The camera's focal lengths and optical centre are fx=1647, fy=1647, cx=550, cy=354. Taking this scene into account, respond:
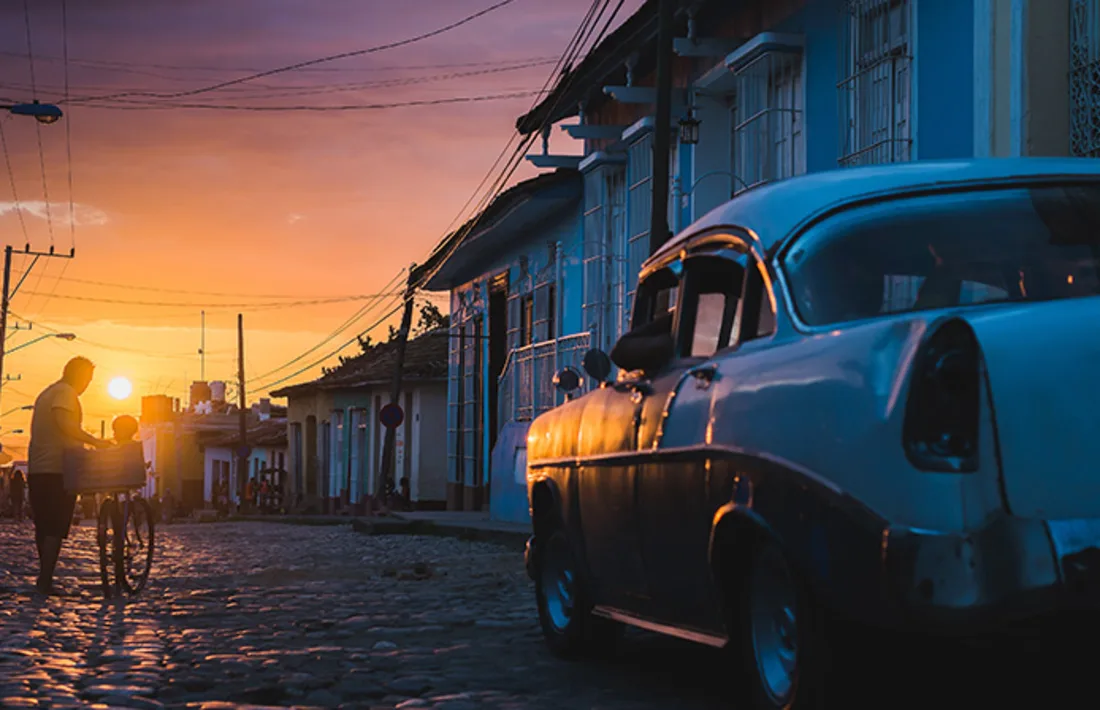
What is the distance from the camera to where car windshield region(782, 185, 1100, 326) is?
16.2 feet

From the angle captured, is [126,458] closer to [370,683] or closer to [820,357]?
[370,683]

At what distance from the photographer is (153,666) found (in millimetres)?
7293

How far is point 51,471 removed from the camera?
1161 cm

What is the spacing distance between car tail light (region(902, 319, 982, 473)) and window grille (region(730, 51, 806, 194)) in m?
10.9

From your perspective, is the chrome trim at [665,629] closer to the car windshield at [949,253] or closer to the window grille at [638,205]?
the car windshield at [949,253]

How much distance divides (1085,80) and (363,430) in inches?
1609

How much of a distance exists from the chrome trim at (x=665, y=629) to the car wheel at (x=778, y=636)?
0.79 feet

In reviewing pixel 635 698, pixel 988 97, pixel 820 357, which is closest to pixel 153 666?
pixel 635 698

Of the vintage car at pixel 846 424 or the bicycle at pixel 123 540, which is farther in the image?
the bicycle at pixel 123 540

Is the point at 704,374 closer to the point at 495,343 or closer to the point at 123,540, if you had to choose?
the point at 123,540

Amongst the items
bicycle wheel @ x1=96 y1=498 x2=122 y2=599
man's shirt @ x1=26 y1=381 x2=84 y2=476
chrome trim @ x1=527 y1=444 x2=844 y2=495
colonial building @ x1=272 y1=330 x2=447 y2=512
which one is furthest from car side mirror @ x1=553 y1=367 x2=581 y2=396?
colonial building @ x1=272 y1=330 x2=447 y2=512

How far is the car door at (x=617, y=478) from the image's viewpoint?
6117 mm

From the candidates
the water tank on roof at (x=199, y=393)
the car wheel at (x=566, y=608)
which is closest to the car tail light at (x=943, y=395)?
the car wheel at (x=566, y=608)

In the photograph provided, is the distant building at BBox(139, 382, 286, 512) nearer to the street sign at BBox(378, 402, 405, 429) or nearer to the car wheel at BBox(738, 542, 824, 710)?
the street sign at BBox(378, 402, 405, 429)
